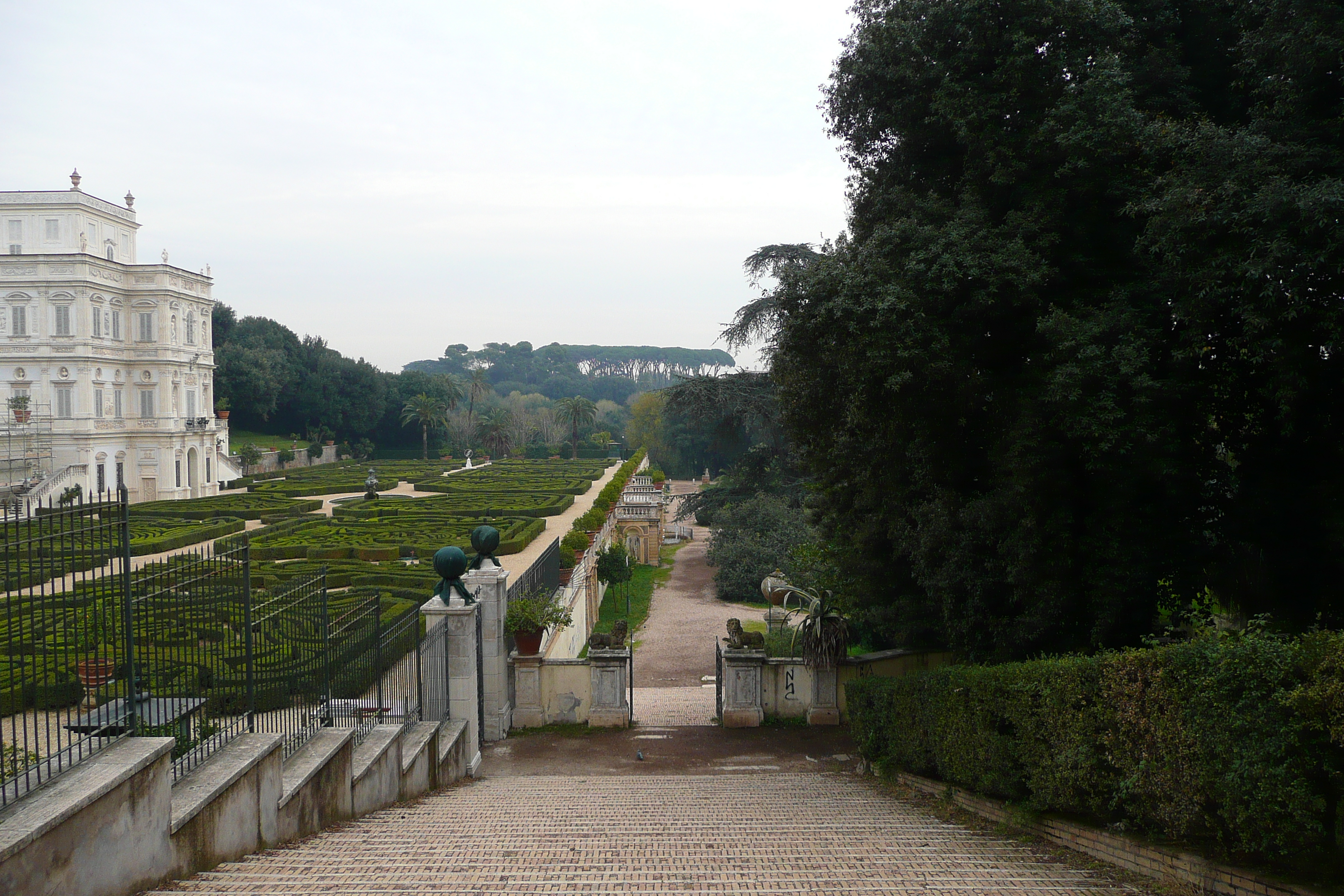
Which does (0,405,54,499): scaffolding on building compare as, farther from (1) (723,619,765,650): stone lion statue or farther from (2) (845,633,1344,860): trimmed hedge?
(2) (845,633,1344,860): trimmed hedge

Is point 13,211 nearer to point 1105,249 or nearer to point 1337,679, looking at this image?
point 1105,249

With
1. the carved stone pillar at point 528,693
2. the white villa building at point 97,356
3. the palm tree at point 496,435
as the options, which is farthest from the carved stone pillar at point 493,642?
the palm tree at point 496,435

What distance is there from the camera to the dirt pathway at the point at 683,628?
56.7ft

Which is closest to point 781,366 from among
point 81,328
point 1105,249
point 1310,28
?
point 1105,249

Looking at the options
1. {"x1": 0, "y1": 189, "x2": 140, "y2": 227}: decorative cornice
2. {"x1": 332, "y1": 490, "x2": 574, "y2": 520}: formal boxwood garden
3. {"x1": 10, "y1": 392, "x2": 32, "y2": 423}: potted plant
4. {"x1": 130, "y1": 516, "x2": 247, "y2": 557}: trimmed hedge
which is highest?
{"x1": 0, "y1": 189, "x2": 140, "y2": 227}: decorative cornice

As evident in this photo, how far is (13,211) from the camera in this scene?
40.4 metres

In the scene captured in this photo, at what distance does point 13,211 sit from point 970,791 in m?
47.6

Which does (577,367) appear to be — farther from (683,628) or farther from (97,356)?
(683,628)

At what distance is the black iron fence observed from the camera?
4.10 m

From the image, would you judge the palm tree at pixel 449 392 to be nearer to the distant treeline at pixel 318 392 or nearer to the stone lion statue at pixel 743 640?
the distant treeline at pixel 318 392

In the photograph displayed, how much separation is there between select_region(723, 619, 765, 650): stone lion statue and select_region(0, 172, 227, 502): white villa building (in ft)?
111

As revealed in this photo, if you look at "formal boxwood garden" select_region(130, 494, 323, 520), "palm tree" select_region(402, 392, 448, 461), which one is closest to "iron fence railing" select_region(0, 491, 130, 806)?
"formal boxwood garden" select_region(130, 494, 323, 520)

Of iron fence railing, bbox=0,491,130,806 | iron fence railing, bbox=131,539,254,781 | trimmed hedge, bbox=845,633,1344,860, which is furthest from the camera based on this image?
iron fence railing, bbox=131,539,254,781

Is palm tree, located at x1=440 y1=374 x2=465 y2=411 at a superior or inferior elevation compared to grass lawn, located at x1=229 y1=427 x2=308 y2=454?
superior
